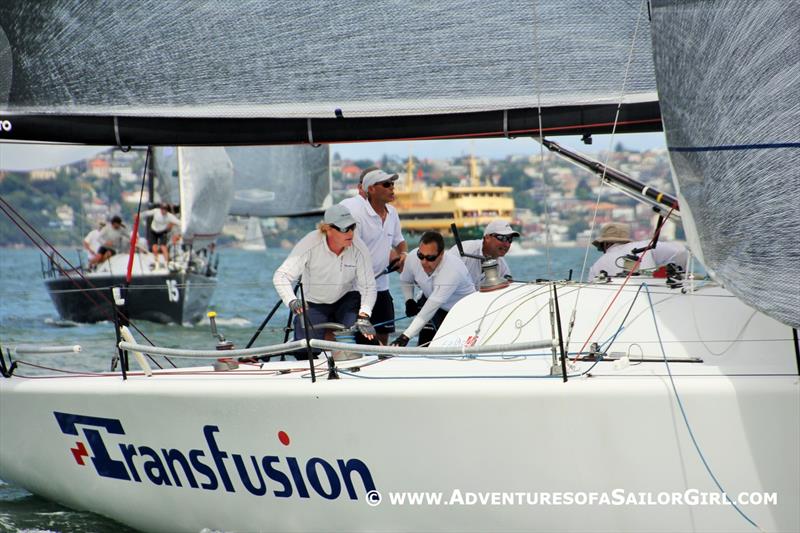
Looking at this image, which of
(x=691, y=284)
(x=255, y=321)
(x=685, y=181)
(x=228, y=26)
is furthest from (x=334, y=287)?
(x=255, y=321)

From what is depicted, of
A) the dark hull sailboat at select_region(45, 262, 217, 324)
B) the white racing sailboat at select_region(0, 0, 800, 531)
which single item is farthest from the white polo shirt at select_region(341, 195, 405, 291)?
the dark hull sailboat at select_region(45, 262, 217, 324)

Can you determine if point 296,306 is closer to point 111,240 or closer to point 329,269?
point 329,269

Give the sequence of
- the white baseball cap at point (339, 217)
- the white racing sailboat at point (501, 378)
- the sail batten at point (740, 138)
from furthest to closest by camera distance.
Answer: the white baseball cap at point (339, 217), the white racing sailboat at point (501, 378), the sail batten at point (740, 138)

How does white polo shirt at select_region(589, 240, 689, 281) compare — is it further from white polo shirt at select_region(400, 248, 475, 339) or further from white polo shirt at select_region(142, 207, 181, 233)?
white polo shirt at select_region(142, 207, 181, 233)

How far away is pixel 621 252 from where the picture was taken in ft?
20.7

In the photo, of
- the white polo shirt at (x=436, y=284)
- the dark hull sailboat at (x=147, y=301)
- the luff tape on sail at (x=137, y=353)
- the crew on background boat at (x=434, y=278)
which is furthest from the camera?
the dark hull sailboat at (x=147, y=301)

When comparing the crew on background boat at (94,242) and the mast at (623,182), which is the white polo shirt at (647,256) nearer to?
the mast at (623,182)

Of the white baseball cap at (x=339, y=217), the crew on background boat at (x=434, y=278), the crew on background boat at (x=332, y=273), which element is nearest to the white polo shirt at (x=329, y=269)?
the crew on background boat at (x=332, y=273)

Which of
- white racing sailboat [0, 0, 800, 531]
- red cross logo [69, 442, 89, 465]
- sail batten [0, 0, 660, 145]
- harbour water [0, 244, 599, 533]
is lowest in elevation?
harbour water [0, 244, 599, 533]

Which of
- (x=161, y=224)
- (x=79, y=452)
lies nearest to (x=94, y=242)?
(x=161, y=224)

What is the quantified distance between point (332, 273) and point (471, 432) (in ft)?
5.06

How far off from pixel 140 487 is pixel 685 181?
2.46 metres

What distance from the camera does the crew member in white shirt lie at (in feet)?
66.5

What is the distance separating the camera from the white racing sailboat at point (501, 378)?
3.79 m
